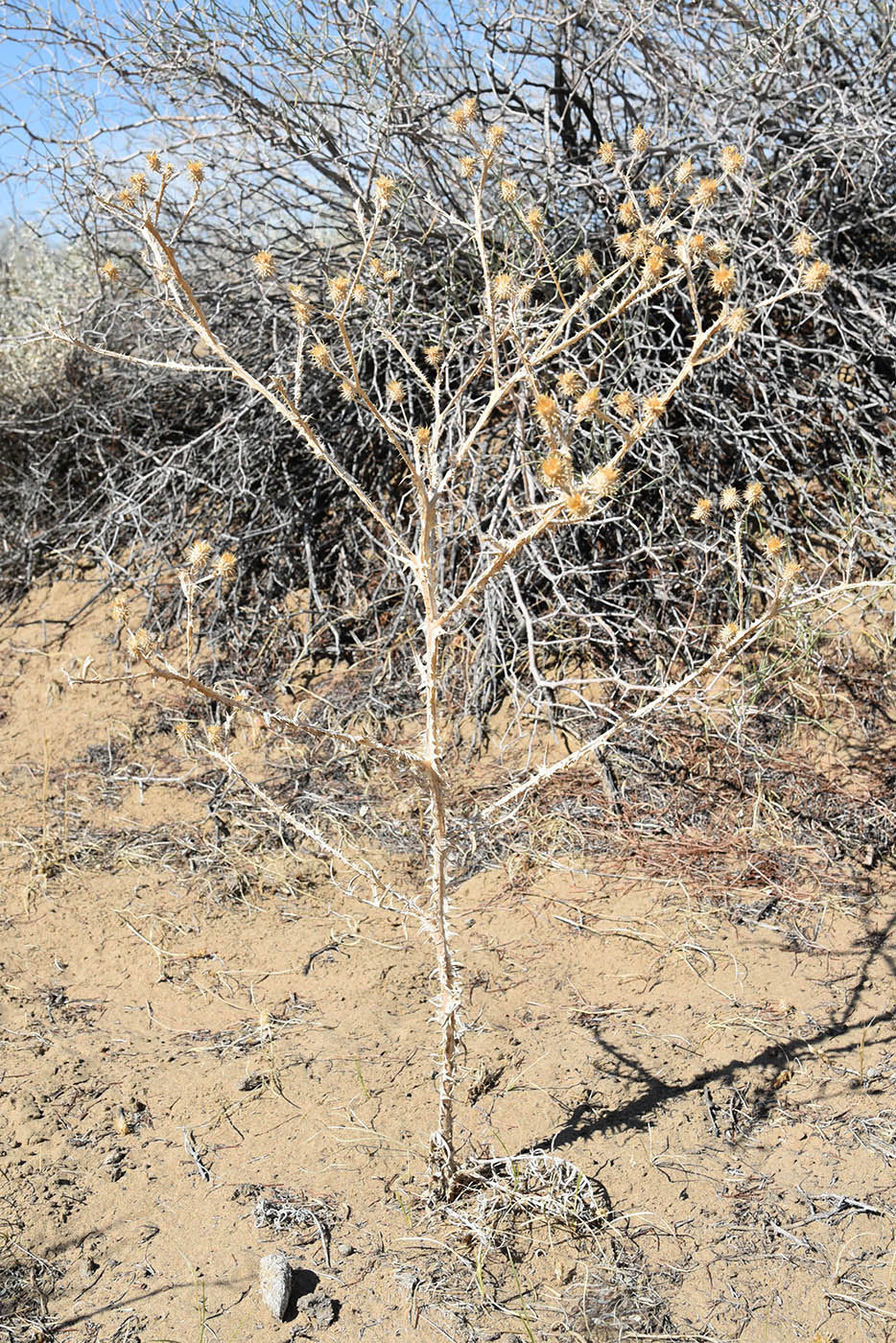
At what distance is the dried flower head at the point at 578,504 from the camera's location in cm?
182

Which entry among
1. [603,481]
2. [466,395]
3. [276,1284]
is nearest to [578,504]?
[603,481]

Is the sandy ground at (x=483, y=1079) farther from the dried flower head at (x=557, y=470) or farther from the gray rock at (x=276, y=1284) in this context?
the dried flower head at (x=557, y=470)

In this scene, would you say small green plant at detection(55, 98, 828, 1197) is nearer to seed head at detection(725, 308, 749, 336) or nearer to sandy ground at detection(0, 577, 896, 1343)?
sandy ground at detection(0, 577, 896, 1343)

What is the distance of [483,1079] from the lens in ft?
9.67

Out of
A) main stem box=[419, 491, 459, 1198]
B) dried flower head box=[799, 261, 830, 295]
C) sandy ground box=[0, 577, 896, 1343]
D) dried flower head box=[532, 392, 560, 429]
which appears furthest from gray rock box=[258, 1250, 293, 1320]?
dried flower head box=[799, 261, 830, 295]

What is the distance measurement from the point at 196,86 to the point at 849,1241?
189 inches

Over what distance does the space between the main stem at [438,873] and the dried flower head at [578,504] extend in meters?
0.45

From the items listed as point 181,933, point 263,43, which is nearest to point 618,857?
point 181,933

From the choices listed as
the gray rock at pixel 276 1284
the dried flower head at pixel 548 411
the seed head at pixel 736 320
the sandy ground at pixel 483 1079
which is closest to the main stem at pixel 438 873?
the sandy ground at pixel 483 1079

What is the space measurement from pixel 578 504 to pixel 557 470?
0.19 ft

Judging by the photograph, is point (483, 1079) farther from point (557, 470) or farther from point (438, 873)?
point (557, 470)

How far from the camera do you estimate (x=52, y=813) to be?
4520 millimetres

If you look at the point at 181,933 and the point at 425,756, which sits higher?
the point at 425,756

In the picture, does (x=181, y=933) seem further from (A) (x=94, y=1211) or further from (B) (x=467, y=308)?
(B) (x=467, y=308)
